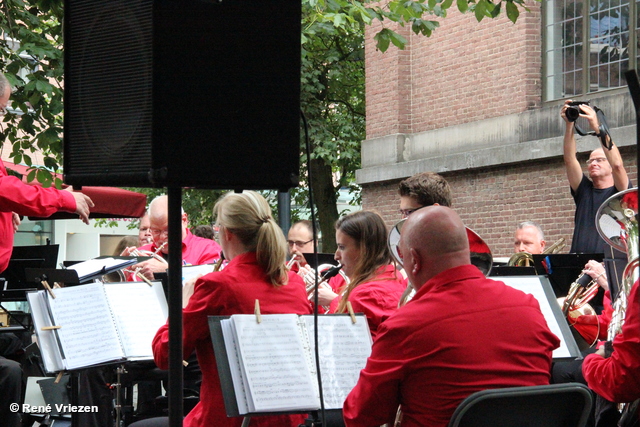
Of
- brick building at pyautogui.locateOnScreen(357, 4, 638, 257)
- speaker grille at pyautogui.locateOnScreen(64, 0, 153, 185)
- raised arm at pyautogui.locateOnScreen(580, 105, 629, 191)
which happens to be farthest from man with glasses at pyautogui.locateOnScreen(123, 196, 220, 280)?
brick building at pyautogui.locateOnScreen(357, 4, 638, 257)

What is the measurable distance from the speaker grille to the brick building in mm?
8694

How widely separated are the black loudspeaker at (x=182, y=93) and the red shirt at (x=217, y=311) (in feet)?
3.81

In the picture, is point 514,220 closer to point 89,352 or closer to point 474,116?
point 474,116

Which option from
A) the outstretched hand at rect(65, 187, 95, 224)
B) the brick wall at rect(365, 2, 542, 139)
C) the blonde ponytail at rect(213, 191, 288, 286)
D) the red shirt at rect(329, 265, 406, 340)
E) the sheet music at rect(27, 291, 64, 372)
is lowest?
the sheet music at rect(27, 291, 64, 372)

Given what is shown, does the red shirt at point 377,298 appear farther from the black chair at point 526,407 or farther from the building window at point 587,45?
the building window at point 587,45

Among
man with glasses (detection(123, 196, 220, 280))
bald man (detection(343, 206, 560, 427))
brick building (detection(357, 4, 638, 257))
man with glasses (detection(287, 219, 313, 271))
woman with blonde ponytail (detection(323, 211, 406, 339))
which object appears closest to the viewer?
bald man (detection(343, 206, 560, 427))

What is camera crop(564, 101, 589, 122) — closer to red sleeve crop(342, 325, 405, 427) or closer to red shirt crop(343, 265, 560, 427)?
red shirt crop(343, 265, 560, 427)

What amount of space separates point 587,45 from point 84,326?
368 inches

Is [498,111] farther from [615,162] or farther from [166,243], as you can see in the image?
[166,243]

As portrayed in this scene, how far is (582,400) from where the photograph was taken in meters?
2.80

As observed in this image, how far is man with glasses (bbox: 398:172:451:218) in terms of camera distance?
4930 millimetres

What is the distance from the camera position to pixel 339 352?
352 cm

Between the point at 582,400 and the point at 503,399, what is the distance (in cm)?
31

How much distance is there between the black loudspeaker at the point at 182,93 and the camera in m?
2.41
